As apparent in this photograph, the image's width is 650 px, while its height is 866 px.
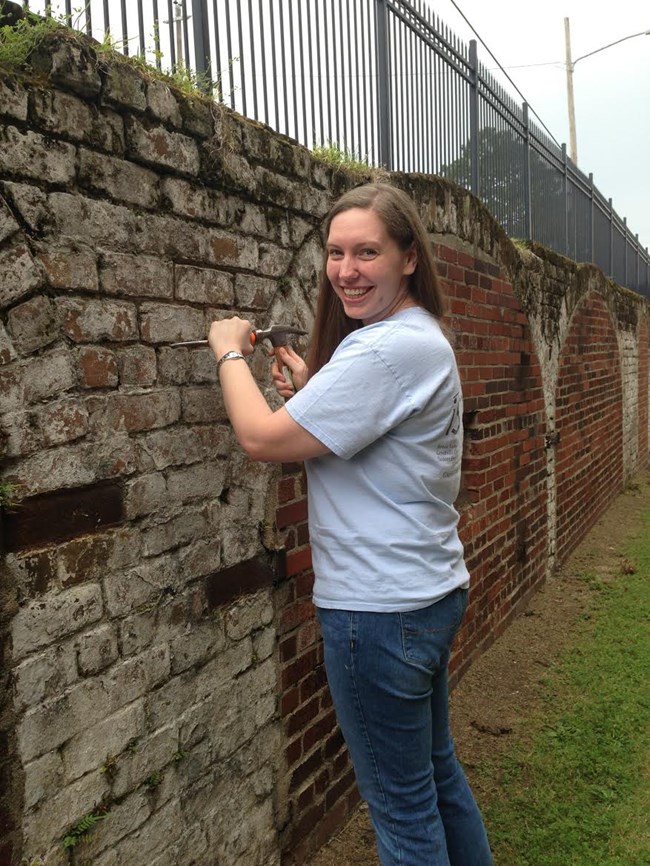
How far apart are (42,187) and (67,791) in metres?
1.48

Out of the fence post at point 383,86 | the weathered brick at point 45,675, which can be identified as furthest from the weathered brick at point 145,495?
the fence post at point 383,86

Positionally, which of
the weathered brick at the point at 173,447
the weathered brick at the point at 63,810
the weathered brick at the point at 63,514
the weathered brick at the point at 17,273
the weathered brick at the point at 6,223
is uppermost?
the weathered brick at the point at 6,223

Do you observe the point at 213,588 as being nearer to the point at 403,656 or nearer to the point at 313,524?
the point at 313,524

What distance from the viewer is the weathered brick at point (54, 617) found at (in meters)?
1.69

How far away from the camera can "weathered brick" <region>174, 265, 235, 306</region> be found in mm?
2164

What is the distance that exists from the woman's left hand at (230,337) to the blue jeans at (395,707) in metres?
0.73

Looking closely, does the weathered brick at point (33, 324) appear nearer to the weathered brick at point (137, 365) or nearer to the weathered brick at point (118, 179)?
the weathered brick at point (137, 365)

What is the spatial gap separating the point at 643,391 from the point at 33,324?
12081mm

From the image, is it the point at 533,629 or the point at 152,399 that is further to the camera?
the point at 533,629

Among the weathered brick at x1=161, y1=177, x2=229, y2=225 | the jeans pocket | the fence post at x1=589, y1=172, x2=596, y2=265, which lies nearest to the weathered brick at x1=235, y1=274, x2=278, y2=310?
the weathered brick at x1=161, y1=177, x2=229, y2=225

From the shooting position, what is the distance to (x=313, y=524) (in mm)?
1903

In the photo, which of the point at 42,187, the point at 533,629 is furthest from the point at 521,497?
the point at 42,187

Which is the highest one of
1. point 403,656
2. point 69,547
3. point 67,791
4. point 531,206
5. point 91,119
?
point 531,206

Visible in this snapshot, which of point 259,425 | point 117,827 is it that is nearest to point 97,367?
point 259,425
